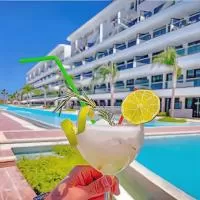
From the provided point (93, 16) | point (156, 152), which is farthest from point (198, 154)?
point (93, 16)

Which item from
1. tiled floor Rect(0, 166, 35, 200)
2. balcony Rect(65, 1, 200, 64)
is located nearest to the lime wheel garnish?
tiled floor Rect(0, 166, 35, 200)

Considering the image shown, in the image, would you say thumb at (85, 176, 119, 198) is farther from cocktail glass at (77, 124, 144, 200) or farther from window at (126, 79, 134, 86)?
window at (126, 79, 134, 86)

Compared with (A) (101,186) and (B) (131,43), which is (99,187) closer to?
(A) (101,186)

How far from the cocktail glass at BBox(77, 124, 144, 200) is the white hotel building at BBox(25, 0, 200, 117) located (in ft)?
71.4

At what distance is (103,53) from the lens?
39438 mm

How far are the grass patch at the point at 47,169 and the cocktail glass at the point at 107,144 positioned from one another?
250 cm

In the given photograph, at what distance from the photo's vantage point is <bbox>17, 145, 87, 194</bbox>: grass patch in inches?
147

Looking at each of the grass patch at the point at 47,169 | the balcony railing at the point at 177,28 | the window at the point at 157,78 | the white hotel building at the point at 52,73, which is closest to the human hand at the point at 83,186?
the grass patch at the point at 47,169

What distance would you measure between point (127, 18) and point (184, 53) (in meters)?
13.0

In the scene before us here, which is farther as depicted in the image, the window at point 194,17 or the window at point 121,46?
the window at point 121,46

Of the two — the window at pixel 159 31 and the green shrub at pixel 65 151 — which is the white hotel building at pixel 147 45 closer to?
the window at pixel 159 31

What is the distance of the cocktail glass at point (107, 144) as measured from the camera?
45.8 inches

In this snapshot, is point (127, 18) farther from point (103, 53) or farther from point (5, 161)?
point (5, 161)

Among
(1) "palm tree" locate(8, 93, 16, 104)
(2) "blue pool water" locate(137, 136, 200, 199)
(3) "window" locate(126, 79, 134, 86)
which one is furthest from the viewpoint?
(1) "palm tree" locate(8, 93, 16, 104)
